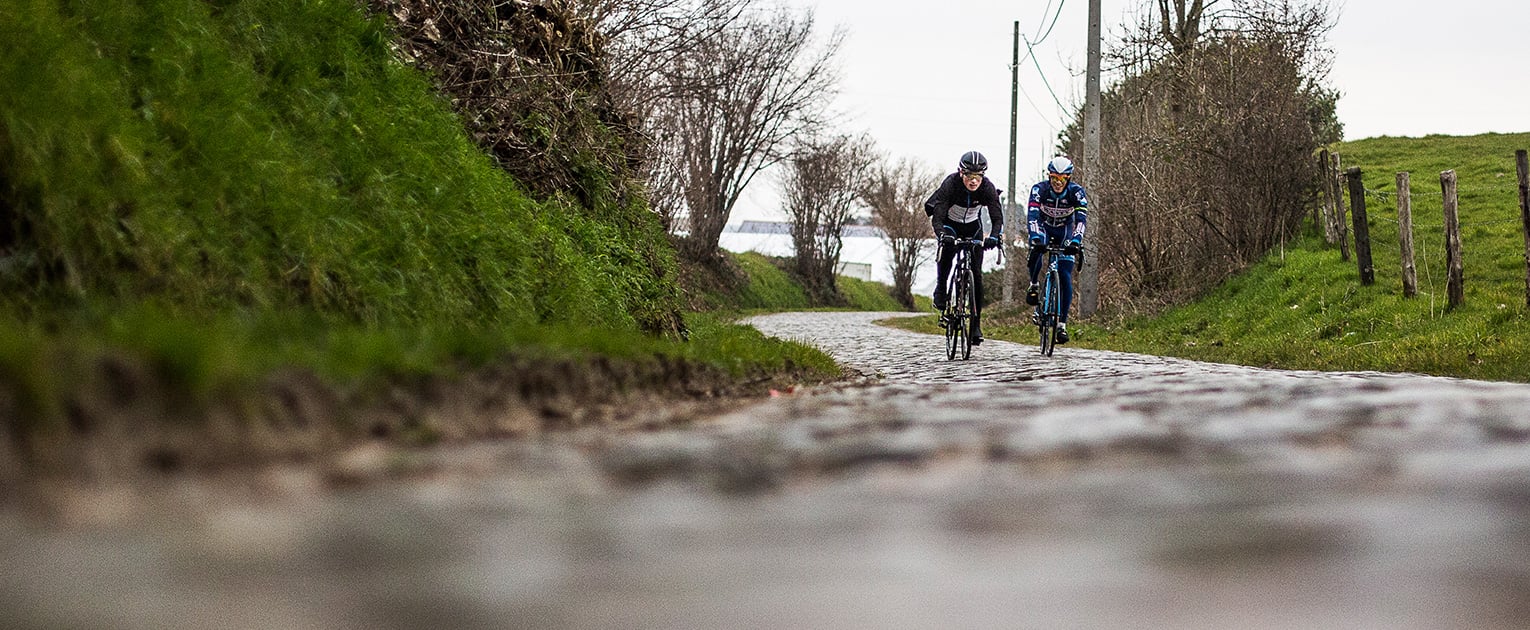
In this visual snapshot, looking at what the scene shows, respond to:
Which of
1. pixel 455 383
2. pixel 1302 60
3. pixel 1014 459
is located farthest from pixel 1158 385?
pixel 1302 60

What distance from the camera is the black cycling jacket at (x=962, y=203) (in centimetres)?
1146

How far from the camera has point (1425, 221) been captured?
2384 centimetres

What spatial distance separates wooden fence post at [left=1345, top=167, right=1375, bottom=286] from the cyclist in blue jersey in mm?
5755

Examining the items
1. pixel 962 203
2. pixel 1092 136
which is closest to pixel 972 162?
pixel 962 203

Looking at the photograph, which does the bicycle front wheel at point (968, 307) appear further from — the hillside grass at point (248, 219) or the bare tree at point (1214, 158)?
the bare tree at point (1214, 158)

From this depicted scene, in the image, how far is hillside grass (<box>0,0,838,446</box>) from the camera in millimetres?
3125

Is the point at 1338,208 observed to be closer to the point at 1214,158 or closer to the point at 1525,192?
the point at 1214,158

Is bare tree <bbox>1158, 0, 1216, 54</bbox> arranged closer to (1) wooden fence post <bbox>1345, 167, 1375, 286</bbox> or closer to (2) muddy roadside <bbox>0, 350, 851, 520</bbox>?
(1) wooden fence post <bbox>1345, 167, 1375, 286</bbox>

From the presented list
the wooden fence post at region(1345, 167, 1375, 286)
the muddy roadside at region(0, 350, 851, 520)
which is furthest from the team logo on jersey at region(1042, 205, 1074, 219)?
the muddy roadside at region(0, 350, 851, 520)

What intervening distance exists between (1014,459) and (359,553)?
168cm

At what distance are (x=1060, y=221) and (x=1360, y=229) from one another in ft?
20.5

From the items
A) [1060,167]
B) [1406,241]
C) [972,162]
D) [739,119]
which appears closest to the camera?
[972,162]

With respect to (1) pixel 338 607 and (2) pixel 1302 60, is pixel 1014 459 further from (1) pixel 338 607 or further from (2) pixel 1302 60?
(2) pixel 1302 60

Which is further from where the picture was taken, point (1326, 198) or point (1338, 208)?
point (1326, 198)
